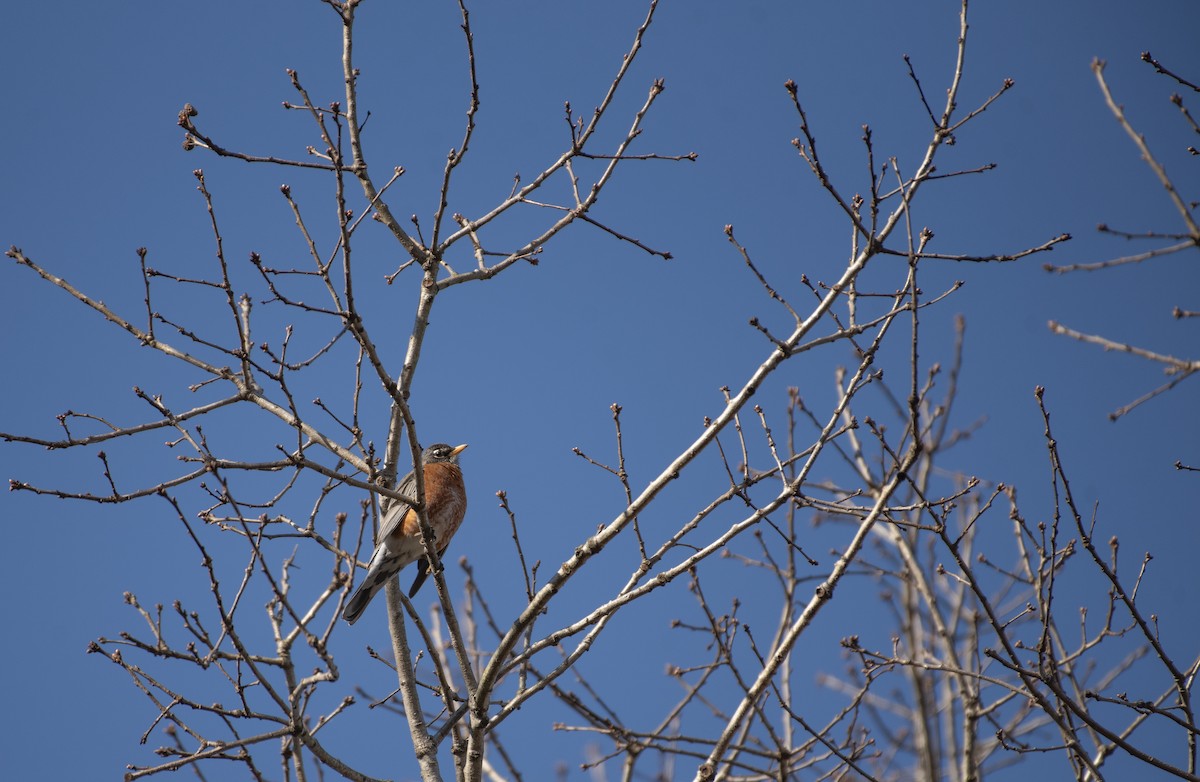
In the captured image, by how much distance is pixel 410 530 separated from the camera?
19.5ft

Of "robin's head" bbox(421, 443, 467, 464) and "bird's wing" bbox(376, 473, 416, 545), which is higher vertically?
"robin's head" bbox(421, 443, 467, 464)

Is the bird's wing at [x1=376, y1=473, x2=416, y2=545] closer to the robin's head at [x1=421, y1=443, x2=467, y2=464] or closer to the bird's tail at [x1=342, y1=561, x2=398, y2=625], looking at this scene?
the bird's tail at [x1=342, y1=561, x2=398, y2=625]

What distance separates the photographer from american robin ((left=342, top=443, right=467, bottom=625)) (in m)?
5.79

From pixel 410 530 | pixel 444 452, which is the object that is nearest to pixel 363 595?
pixel 410 530

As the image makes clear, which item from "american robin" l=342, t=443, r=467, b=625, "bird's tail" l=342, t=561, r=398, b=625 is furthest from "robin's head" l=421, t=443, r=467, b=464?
"bird's tail" l=342, t=561, r=398, b=625

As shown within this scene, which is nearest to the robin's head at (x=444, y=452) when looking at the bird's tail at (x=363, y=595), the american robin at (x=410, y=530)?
the american robin at (x=410, y=530)

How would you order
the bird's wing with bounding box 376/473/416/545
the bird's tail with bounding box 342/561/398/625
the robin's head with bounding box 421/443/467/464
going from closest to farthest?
1. the bird's wing with bounding box 376/473/416/545
2. the bird's tail with bounding box 342/561/398/625
3. the robin's head with bounding box 421/443/467/464

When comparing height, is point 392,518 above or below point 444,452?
below

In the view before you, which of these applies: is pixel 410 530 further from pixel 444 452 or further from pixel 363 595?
pixel 444 452

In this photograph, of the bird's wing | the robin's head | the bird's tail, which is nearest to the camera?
the bird's wing

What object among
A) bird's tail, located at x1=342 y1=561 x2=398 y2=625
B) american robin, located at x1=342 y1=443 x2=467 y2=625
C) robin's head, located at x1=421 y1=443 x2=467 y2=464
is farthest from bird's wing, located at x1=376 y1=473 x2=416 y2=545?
robin's head, located at x1=421 y1=443 x2=467 y2=464

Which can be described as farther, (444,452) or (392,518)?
(444,452)

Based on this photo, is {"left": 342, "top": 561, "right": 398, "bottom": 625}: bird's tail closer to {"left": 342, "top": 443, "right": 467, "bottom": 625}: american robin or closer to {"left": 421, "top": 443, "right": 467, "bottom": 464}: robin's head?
{"left": 342, "top": 443, "right": 467, "bottom": 625}: american robin

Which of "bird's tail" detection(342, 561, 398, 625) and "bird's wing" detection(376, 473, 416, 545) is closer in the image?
"bird's wing" detection(376, 473, 416, 545)
